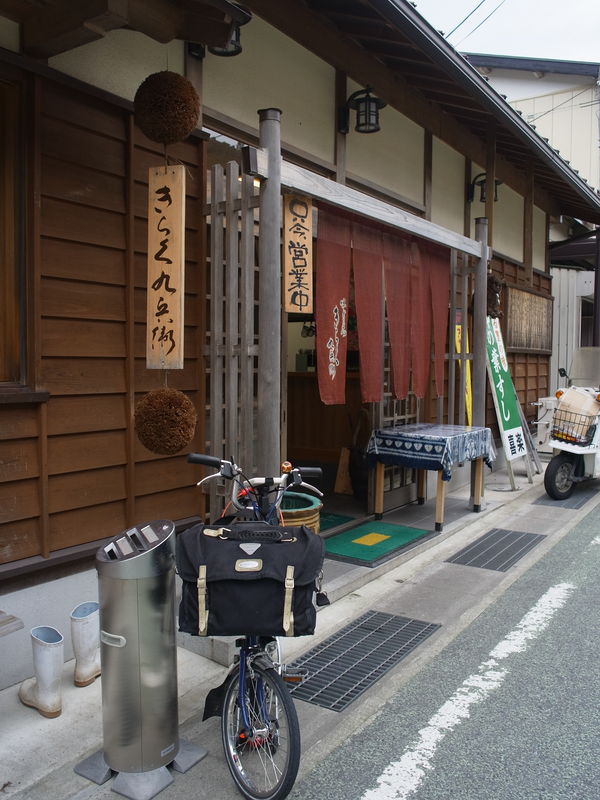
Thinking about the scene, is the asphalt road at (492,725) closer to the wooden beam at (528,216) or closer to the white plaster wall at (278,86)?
the white plaster wall at (278,86)

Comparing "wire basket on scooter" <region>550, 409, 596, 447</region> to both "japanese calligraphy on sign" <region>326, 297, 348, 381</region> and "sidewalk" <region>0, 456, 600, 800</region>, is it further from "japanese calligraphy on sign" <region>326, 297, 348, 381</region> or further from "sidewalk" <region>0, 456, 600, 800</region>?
"japanese calligraphy on sign" <region>326, 297, 348, 381</region>

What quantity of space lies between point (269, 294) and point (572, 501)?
23.2 ft

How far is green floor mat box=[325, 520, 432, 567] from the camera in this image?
6785 millimetres

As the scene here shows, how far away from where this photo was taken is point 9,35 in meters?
4.30

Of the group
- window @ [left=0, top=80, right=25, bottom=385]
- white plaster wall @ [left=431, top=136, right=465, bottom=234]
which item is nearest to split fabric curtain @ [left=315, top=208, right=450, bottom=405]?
white plaster wall @ [left=431, top=136, right=465, bottom=234]

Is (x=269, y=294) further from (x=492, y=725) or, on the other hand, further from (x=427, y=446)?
(x=427, y=446)

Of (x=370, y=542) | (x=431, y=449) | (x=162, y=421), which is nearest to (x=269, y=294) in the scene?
(x=162, y=421)

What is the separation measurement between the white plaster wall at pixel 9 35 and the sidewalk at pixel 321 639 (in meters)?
3.86

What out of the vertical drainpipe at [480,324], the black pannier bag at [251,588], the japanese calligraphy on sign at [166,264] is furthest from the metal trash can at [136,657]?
the vertical drainpipe at [480,324]

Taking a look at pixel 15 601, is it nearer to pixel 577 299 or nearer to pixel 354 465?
pixel 354 465

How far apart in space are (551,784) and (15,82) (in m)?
5.17

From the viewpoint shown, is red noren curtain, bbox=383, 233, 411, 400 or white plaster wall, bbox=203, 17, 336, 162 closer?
white plaster wall, bbox=203, 17, 336, 162

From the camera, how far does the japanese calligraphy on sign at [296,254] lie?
5.45 m

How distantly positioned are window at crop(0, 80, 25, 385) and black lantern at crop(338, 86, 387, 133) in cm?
431
